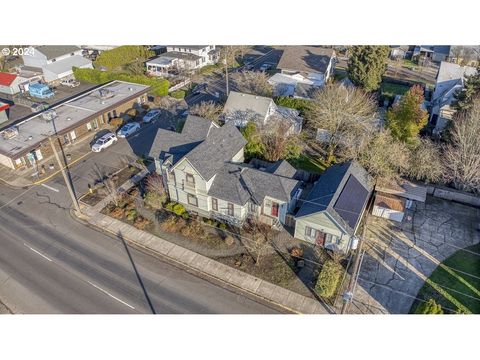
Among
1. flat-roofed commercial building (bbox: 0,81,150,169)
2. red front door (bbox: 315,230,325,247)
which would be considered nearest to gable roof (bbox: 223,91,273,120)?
flat-roofed commercial building (bbox: 0,81,150,169)

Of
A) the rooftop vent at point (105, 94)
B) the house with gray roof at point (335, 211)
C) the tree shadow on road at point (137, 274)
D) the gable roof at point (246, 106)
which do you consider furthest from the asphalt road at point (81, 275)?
the gable roof at point (246, 106)

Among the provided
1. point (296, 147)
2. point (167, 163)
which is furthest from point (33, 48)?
point (296, 147)

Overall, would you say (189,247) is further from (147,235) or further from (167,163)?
(167,163)

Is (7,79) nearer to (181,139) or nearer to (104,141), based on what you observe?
(104,141)

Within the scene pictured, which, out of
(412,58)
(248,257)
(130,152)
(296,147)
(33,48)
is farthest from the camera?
(412,58)

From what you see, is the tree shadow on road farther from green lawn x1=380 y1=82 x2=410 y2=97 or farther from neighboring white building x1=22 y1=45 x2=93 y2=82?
green lawn x1=380 y1=82 x2=410 y2=97

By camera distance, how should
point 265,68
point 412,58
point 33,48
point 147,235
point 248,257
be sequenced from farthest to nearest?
point 412,58 < point 265,68 < point 33,48 < point 147,235 < point 248,257
